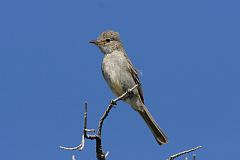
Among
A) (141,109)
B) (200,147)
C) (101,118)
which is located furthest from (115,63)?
(200,147)

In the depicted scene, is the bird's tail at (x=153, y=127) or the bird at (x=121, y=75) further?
the bird at (x=121, y=75)

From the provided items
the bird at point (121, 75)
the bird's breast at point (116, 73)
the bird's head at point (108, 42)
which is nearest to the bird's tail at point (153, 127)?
the bird at point (121, 75)

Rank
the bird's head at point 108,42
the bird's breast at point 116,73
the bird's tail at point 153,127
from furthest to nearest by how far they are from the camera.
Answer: the bird's head at point 108,42, the bird's breast at point 116,73, the bird's tail at point 153,127

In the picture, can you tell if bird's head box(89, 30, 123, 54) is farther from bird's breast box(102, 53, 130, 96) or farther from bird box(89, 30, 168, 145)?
bird's breast box(102, 53, 130, 96)

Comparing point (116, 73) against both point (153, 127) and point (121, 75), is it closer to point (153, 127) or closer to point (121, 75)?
point (121, 75)

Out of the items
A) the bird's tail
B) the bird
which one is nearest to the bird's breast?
the bird

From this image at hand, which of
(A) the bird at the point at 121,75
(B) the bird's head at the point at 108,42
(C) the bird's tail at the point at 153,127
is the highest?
(B) the bird's head at the point at 108,42

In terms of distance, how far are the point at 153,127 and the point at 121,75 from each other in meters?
1.03

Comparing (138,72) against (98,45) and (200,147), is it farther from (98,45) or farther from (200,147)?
(200,147)

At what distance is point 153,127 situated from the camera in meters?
8.69

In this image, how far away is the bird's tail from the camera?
8.30 m

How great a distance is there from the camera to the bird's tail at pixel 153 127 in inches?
327

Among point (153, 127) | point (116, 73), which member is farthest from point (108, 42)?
point (153, 127)

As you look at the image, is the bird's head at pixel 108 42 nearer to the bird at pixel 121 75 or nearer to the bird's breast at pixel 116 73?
the bird at pixel 121 75
